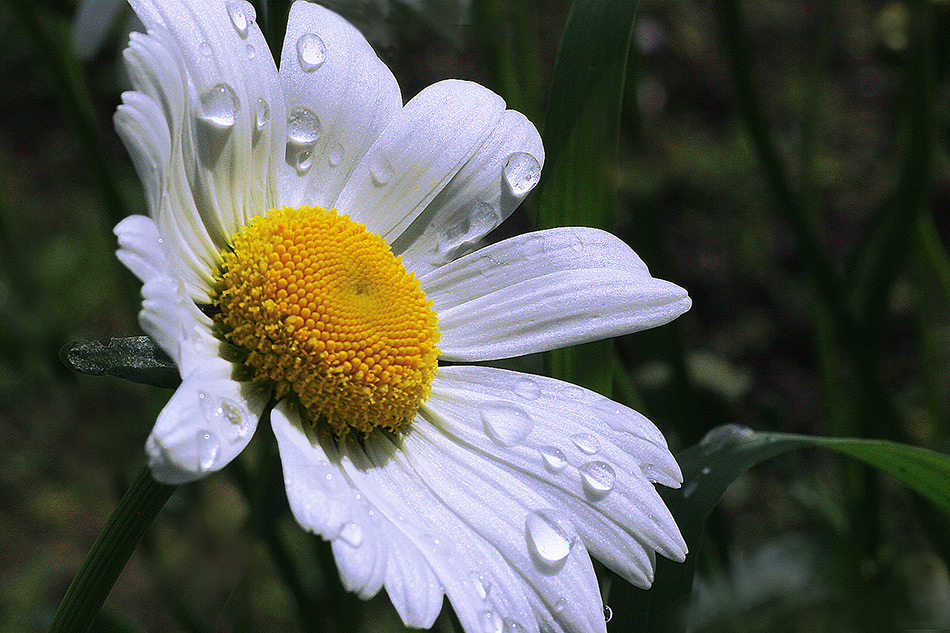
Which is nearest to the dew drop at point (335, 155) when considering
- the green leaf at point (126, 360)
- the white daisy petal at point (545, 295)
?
the white daisy petal at point (545, 295)

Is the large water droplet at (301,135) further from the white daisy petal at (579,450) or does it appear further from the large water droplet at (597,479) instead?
the large water droplet at (597,479)

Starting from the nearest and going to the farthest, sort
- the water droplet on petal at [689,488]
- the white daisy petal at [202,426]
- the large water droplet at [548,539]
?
the white daisy petal at [202,426] → the large water droplet at [548,539] → the water droplet on petal at [689,488]

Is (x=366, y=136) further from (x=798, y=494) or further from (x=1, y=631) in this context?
(x=1, y=631)

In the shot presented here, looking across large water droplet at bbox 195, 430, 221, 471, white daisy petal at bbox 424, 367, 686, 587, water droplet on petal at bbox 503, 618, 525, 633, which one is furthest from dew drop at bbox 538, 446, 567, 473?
large water droplet at bbox 195, 430, 221, 471

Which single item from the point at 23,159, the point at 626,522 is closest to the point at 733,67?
the point at 626,522

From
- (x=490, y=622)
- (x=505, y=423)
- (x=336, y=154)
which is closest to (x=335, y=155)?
(x=336, y=154)

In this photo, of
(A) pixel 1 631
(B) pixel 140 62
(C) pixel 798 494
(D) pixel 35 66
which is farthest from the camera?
(D) pixel 35 66
